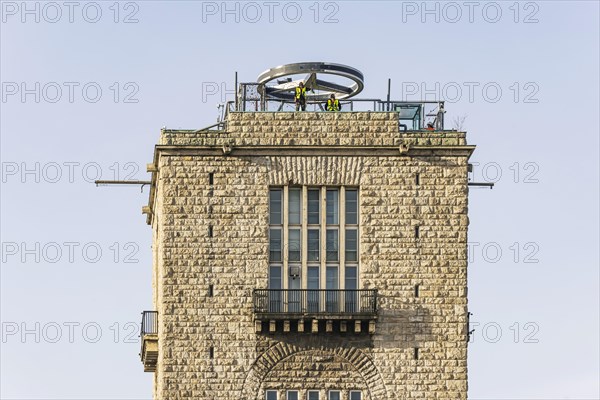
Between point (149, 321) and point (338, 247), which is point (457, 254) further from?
point (149, 321)

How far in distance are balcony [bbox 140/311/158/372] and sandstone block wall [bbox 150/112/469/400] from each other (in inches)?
59.8

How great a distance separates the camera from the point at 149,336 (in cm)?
9325

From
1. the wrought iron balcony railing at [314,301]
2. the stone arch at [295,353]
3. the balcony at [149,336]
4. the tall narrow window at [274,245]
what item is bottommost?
the stone arch at [295,353]

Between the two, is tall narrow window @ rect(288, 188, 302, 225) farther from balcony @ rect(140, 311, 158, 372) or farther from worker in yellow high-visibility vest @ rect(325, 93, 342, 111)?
balcony @ rect(140, 311, 158, 372)

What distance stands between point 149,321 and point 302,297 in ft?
23.3

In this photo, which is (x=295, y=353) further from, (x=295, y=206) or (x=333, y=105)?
(x=333, y=105)

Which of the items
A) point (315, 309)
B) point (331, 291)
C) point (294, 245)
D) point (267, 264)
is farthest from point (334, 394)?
point (294, 245)

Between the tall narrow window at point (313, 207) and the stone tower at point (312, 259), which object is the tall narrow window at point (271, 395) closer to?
the stone tower at point (312, 259)

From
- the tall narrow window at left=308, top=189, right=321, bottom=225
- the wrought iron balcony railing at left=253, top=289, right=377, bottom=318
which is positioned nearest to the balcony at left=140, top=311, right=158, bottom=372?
the wrought iron balcony railing at left=253, top=289, right=377, bottom=318

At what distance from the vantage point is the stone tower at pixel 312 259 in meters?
90.2

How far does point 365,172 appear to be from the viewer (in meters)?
91.9

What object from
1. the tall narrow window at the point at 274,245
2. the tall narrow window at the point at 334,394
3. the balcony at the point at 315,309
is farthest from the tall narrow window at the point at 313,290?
the tall narrow window at the point at 334,394

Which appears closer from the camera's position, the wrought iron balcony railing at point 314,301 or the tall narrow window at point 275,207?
the wrought iron balcony railing at point 314,301

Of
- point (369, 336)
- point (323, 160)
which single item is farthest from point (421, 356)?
point (323, 160)
